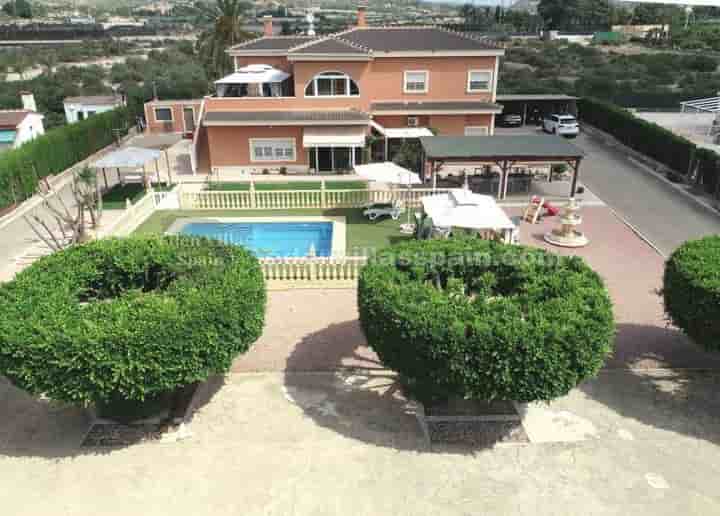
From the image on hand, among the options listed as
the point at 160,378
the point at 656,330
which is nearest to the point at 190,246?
the point at 160,378

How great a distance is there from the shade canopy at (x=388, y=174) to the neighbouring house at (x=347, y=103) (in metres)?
6.32

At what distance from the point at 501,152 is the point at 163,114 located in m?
29.5

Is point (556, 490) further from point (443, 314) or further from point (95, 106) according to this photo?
point (95, 106)

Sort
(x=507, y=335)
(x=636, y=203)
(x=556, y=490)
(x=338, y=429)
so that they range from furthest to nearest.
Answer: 1. (x=636, y=203)
2. (x=338, y=429)
3. (x=556, y=490)
4. (x=507, y=335)

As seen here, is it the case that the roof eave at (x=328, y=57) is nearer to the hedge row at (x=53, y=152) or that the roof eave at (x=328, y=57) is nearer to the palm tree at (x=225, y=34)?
the hedge row at (x=53, y=152)

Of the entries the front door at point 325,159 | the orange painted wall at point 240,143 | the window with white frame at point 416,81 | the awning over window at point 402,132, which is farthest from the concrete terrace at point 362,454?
the window with white frame at point 416,81

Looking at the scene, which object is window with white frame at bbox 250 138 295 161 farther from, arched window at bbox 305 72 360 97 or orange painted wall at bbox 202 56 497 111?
arched window at bbox 305 72 360 97

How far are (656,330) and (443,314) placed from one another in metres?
8.78

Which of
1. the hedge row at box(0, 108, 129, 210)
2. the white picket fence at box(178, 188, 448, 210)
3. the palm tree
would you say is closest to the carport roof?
the white picket fence at box(178, 188, 448, 210)

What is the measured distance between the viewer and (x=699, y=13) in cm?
16788

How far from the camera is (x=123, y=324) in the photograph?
9.59m

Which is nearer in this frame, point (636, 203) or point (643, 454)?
point (643, 454)

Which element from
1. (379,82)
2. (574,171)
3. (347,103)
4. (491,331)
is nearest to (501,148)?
(574,171)

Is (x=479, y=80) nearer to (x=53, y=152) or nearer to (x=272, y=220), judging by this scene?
(x=272, y=220)
